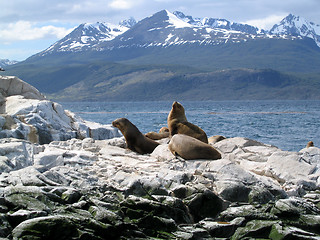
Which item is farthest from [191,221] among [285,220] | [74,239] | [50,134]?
[50,134]

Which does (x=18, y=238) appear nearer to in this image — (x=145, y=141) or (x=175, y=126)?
(x=145, y=141)

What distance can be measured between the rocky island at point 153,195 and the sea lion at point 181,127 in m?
1.30

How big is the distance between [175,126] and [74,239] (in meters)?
7.59

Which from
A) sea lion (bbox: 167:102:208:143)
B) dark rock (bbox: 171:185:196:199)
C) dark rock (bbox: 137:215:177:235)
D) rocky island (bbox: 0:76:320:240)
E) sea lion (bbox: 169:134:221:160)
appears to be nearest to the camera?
rocky island (bbox: 0:76:320:240)

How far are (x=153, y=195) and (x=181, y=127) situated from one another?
17.3 feet

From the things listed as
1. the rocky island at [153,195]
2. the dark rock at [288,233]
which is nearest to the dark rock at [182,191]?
the rocky island at [153,195]

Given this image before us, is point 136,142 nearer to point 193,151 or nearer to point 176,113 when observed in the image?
point 176,113

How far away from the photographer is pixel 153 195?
341 inches

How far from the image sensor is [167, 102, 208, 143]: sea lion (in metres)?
13.4

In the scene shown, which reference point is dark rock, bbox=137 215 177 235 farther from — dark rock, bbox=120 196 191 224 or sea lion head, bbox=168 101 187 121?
sea lion head, bbox=168 101 187 121

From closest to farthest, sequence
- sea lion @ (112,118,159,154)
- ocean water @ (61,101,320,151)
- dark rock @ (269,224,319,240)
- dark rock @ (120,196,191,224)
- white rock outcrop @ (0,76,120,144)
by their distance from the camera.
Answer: dark rock @ (269,224,319,240)
dark rock @ (120,196,191,224)
sea lion @ (112,118,159,154)
white rock outcrop @ (0,76,120,144)
ocean water @ (61,101,320,151)

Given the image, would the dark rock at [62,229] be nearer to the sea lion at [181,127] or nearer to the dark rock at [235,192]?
the dark rock at [235,192]

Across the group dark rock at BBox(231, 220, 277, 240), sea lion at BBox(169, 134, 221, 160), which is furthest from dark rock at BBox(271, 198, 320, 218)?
sea lion at BBox(169, 134, 221, 160)

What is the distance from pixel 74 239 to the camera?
674cm
